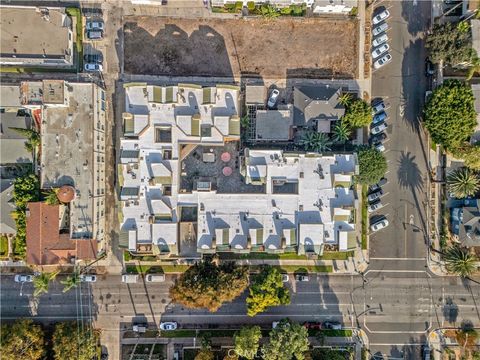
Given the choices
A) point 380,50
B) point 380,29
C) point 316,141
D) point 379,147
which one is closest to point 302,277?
point 316,141

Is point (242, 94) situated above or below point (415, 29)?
below

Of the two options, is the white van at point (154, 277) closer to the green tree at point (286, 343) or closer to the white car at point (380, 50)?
the green tree at point (286, 343)

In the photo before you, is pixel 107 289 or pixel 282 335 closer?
pixel 282 335

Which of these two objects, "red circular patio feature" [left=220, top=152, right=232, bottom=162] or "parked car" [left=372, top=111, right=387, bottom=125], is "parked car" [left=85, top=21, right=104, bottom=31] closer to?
"red circular patio feature" [left=220, top=152, right=232, bottom=162]

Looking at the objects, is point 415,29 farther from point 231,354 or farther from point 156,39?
point 231,354

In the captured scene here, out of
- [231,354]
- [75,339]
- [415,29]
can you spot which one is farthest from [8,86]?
[415,29]

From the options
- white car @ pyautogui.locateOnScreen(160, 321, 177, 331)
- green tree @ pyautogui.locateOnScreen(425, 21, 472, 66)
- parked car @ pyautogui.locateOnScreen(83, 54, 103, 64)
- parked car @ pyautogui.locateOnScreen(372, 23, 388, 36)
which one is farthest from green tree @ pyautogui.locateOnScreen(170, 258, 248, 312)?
green tree @ pyautogui.locateOnScreen(425, 21, 472, 66)

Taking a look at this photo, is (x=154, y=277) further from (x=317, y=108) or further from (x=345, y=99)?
(x=345, y=99)
